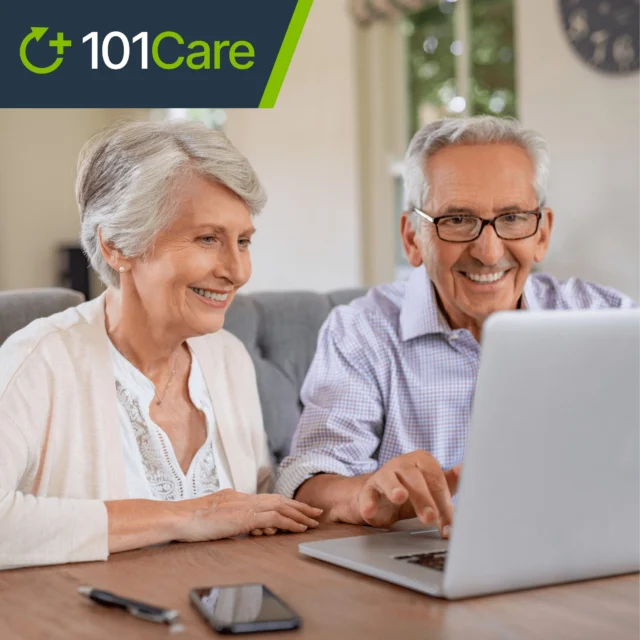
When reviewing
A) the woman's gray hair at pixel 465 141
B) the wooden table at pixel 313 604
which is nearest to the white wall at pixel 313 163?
the woman's gray hair at pixel 465 141

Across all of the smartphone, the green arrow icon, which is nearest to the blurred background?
the green arrow icon

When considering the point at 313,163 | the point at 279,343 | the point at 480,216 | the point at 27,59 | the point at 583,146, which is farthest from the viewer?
the point at 27,59

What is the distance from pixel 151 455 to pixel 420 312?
56 cm

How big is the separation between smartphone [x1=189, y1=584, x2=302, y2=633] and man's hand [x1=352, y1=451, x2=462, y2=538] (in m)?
0.28

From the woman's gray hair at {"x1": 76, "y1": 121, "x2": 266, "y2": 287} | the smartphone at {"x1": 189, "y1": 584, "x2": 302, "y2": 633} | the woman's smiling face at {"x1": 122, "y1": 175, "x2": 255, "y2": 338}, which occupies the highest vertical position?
the woman's gray hair at {"x1": 76, "y1": 121, "x2": 266, "y2": 287}

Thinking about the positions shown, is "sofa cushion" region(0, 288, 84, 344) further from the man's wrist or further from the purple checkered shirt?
the man's wrist

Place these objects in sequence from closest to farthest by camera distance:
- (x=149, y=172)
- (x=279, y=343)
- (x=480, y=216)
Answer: (x=149, y=172), (x=480, y=216), (x=279, y=343)

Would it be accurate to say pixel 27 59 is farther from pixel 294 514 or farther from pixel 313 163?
pixel 294 514

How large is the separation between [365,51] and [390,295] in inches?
172

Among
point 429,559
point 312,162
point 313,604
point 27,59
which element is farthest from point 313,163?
point 313,604

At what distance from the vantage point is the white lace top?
5.02 feet

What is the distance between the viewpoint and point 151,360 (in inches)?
62.8

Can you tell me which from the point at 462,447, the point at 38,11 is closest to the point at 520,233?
the point at 462,447

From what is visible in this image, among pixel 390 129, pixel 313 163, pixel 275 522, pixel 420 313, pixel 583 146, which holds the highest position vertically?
pixel 390 129
